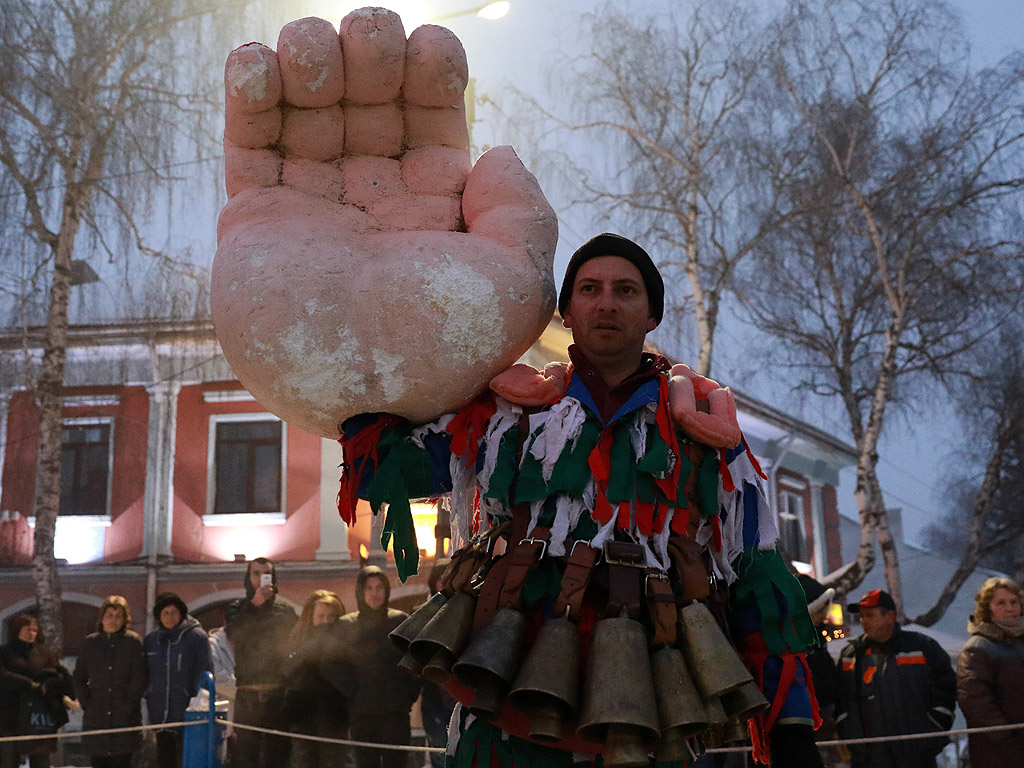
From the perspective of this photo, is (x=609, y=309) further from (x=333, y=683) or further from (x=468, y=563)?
(x=333, y=683)

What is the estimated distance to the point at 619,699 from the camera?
1.70 meters

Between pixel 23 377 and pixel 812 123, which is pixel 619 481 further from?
pixel 812 123

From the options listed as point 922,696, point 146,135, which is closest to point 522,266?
point 922,696

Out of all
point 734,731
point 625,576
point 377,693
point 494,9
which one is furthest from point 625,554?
point 494,9

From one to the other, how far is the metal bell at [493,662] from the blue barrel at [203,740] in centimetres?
405

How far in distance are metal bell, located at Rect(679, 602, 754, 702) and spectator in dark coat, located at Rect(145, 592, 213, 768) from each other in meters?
4.94

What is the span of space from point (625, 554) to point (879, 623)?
3700 millimetres

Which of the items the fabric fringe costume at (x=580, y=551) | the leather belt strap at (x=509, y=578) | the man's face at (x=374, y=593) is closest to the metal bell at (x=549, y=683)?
the fabric fringe costume at (x=580, y=551)

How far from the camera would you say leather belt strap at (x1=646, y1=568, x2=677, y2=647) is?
72.6 inches

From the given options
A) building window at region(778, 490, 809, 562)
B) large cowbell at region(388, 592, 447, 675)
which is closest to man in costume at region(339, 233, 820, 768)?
large cowbell at region(388, 592, 447, 675)

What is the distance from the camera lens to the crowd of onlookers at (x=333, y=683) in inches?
195

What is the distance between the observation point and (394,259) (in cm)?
207

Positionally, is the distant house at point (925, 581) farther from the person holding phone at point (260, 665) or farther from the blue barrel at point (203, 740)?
the blue barrel at point (203, 740)

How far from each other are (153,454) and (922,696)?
10608mm
